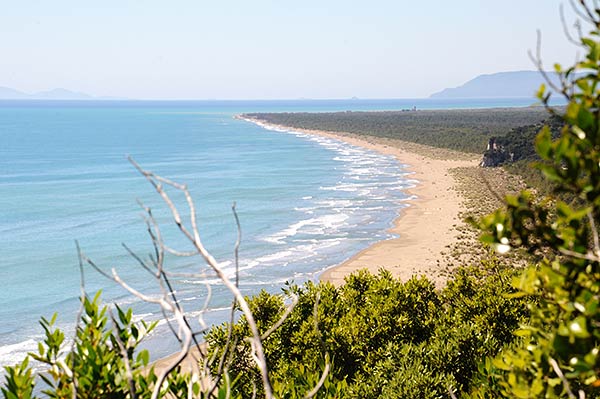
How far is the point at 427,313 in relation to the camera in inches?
730

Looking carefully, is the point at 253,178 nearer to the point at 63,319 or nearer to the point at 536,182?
the point at 536,182

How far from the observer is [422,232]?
168 feet

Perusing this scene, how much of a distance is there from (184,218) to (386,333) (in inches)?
1689

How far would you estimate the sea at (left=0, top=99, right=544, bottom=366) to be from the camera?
3600cm

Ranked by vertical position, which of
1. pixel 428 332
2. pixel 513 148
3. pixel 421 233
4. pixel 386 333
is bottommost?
pixel 421 233

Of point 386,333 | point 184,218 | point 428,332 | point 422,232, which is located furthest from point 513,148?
point 386,333

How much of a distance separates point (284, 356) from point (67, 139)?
142673 mm

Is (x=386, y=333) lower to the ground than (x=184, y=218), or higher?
higher

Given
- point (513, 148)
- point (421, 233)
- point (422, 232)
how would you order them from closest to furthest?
1. point (421, 233)
2. point (422, 232)
3. point (513, 148)

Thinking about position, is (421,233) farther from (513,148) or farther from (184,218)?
(513,148)

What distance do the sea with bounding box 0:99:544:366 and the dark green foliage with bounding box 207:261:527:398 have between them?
415 cm

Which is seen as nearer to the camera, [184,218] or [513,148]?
[184,218]

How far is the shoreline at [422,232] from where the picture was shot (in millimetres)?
40438

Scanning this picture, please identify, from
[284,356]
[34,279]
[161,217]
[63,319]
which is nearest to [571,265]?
[284,356]
